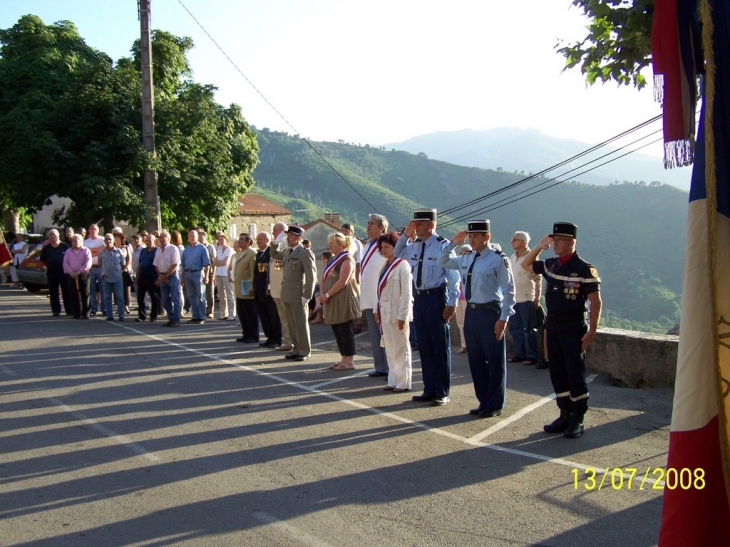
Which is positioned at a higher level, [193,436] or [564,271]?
[564,271]

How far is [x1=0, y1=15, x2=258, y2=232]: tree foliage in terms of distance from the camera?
80.8 feet

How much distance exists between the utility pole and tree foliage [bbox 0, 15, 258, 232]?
581 millimetres

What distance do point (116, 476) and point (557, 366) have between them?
13.8 ft

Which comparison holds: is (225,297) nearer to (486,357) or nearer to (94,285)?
(94,285)

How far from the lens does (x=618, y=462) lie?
21.1 ft

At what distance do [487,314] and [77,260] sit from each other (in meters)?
11.8

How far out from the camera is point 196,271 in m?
15.7

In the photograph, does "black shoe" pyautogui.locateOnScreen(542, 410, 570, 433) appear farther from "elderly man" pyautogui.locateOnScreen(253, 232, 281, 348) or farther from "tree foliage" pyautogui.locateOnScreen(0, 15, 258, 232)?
"tree foliage" pyautogui.locateOnScreen(0, 15, 258, 232)

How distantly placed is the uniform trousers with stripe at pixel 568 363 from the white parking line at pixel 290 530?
3.34 meters

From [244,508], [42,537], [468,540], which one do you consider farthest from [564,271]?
[42,537]

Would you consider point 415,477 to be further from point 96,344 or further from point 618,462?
point 96,344

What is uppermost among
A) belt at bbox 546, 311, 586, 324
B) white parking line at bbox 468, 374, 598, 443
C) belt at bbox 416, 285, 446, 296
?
belt at bbox 416, 285, 446, 296

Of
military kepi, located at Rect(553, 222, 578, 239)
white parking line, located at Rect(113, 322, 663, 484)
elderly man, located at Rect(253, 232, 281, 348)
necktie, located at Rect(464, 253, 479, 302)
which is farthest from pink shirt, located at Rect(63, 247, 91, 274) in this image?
military kepi, located at Rect(553, 222, 578, 239)
